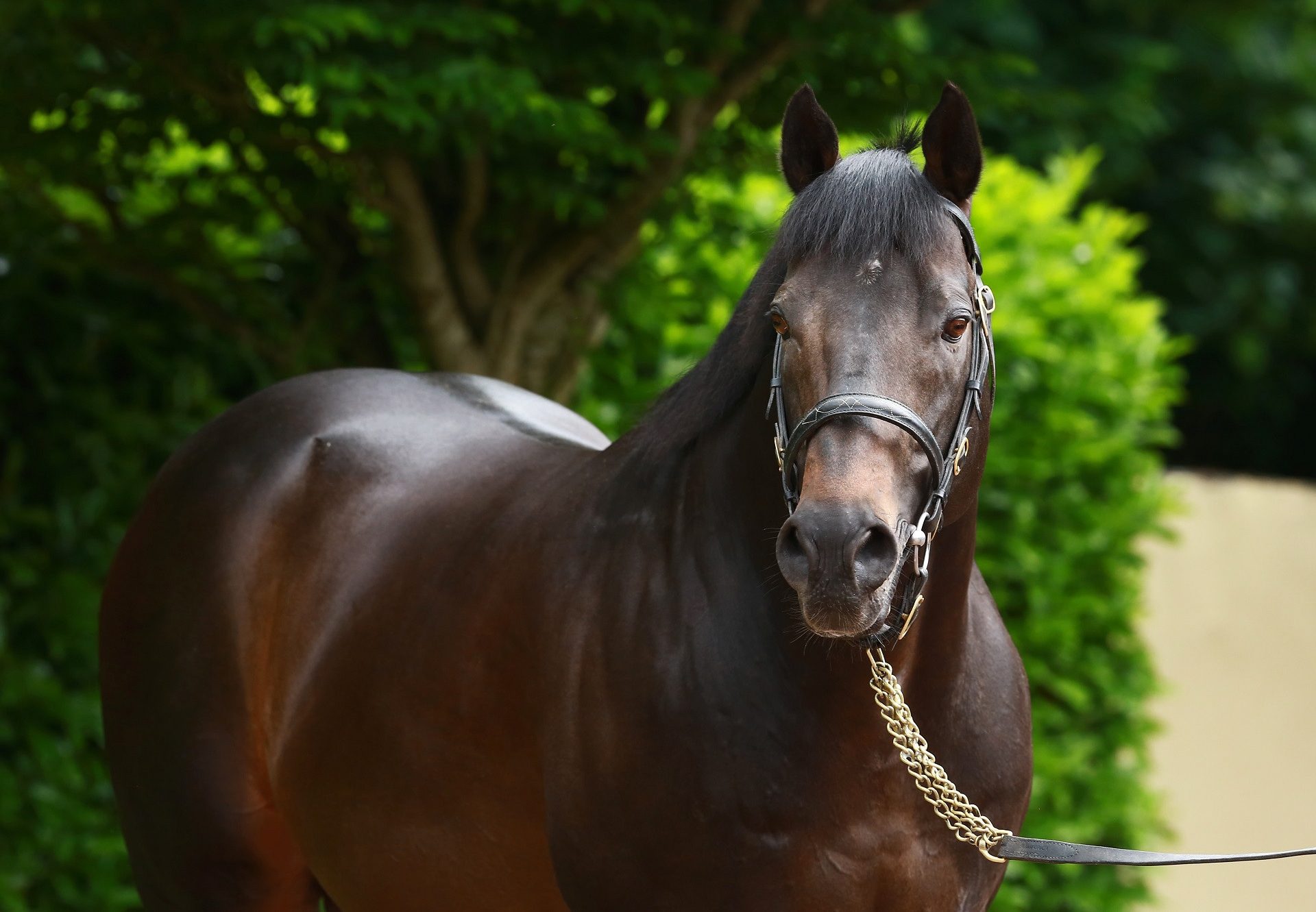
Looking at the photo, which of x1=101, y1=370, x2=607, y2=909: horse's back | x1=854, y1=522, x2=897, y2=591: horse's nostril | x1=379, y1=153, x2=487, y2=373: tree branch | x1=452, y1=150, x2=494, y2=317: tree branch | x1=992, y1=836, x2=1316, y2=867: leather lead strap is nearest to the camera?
x1=854, y1=522, x2=897, y2=591: horse's nostril

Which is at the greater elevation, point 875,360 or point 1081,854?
point 875,360

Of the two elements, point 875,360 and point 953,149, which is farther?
point 953,149

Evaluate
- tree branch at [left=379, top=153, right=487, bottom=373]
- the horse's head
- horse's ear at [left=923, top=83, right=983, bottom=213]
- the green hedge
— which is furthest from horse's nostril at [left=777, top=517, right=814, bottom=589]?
the green hedge

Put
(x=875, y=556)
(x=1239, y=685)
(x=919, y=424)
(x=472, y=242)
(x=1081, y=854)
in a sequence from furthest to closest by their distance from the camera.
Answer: (x=1239, y=685) < (x=472, y=242) < (x=1081, y=854) < (x=919, y=424) < (x=875, y=556)

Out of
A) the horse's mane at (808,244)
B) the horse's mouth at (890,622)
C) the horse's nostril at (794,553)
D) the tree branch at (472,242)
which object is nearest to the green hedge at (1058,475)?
the tree branch at (472,242)

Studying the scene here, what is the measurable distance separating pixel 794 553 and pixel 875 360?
299 mm

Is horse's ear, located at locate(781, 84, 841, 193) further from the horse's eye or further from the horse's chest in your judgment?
the horse's chest

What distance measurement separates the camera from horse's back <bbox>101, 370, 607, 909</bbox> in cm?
300

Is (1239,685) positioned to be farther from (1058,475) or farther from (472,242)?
(472,242)

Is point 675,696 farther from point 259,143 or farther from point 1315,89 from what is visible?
point 1315,89

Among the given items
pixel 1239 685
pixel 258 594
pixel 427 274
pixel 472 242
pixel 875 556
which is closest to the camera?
pixel 875 556

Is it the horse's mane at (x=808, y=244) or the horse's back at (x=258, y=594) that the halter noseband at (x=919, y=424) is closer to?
the horse's mane at (x=808, y=244)

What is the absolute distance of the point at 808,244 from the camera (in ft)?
7.08

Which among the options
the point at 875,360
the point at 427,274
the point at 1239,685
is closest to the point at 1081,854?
the point at 875,360
